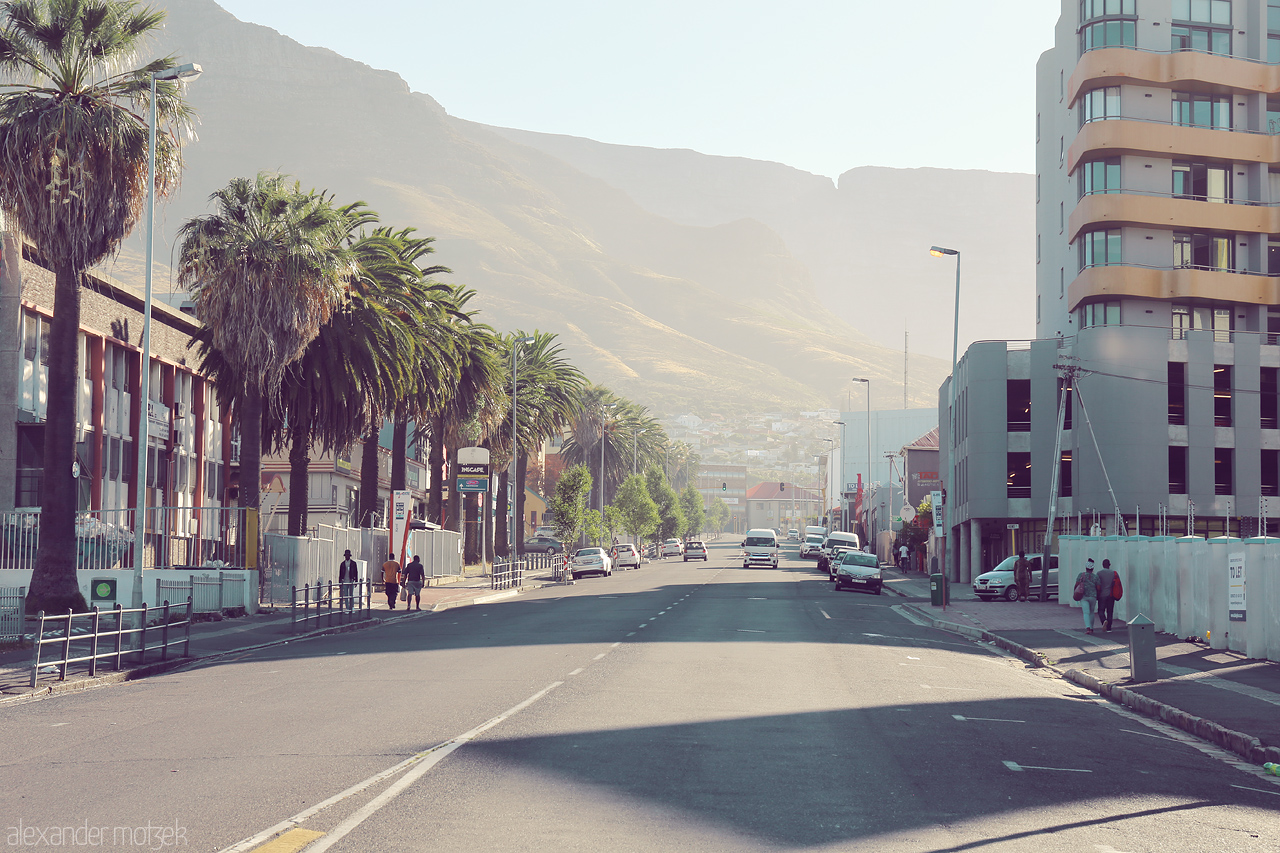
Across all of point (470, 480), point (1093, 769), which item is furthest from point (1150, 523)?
point (1093, 769)

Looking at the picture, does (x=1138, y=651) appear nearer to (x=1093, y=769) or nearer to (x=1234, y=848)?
(x=1093, y=769)

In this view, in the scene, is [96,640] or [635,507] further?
[635,507]

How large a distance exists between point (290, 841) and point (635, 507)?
105 m

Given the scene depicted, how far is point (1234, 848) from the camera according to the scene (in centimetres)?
884

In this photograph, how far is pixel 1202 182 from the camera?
2539 inches

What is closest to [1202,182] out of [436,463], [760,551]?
[760,551]

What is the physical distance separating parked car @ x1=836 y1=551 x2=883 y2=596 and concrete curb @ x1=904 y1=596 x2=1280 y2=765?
26096mm

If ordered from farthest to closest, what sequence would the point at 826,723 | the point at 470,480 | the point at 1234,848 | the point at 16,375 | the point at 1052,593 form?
the point at 470,480, the point at 1052,593, the point at 16,375, the point at 826,723, the point at 1234,848

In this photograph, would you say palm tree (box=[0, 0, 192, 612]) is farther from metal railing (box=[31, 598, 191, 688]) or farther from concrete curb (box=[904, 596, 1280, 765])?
concrete curb (box=[904, 596, 1280, 765])

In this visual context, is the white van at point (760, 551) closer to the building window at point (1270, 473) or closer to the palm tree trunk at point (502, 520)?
the palm tree trunk at point (502, 520)

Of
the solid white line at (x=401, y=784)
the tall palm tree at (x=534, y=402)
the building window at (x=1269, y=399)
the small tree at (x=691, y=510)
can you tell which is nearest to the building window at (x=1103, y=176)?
the building window at (x=1269, y=399)

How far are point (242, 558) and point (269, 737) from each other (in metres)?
23.4

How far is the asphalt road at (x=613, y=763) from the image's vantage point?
8656 mm

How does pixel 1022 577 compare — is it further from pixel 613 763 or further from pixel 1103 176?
pixel 613 763
